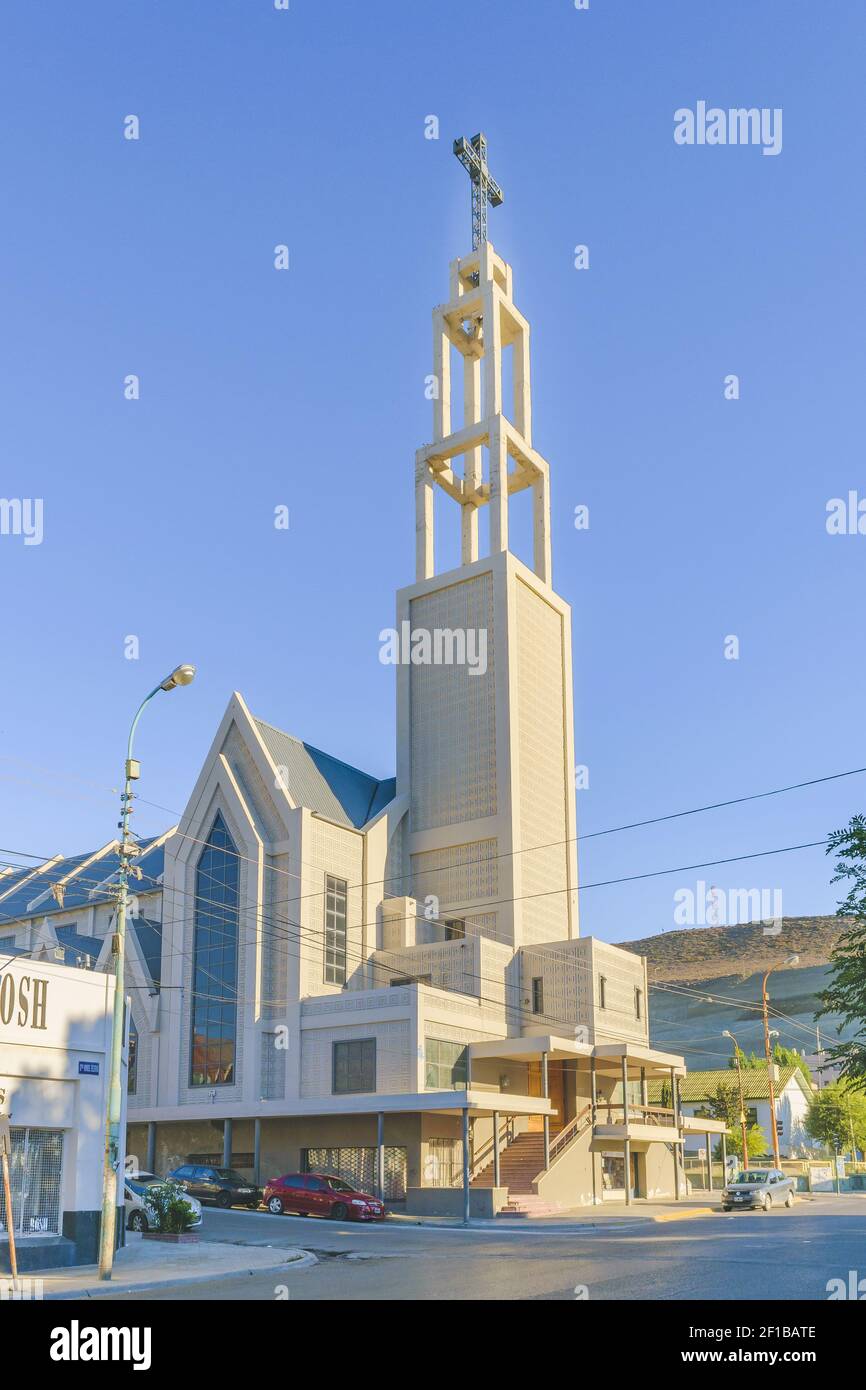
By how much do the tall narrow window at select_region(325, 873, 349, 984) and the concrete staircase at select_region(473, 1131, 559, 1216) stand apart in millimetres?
10883

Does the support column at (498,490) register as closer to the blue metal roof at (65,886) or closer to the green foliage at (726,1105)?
the blue metal roof at (65,886)

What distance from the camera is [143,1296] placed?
19.2 m

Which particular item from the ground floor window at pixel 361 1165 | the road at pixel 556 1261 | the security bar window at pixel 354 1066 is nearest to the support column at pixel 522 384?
the security bar window at pixel 354 1066

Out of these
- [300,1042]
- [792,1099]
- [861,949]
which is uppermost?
[861,949]

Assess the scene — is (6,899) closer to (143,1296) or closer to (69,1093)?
(69,1093)

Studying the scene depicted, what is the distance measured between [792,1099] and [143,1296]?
89.0 meters

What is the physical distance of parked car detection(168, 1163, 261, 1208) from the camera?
134 ft

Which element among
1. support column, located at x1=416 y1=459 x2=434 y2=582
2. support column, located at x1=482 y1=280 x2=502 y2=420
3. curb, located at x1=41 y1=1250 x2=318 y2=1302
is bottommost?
curb, located at x1=41 y1=1250 x2=318 y2=1302

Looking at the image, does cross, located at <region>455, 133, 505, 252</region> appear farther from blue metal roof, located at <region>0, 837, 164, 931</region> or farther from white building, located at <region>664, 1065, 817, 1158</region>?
white building, located at <region>664, 1065, 817, 1158</region>

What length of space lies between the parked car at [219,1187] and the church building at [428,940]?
4363 mm

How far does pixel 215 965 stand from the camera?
55156 mm

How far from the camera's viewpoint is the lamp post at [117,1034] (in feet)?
69.1

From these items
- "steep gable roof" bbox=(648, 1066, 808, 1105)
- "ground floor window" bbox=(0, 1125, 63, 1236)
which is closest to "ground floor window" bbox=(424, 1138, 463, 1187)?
"ground floor window" bbox=(0, 1125, 63, 1236)

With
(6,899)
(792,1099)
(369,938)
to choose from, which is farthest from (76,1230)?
→ (792,1099)
